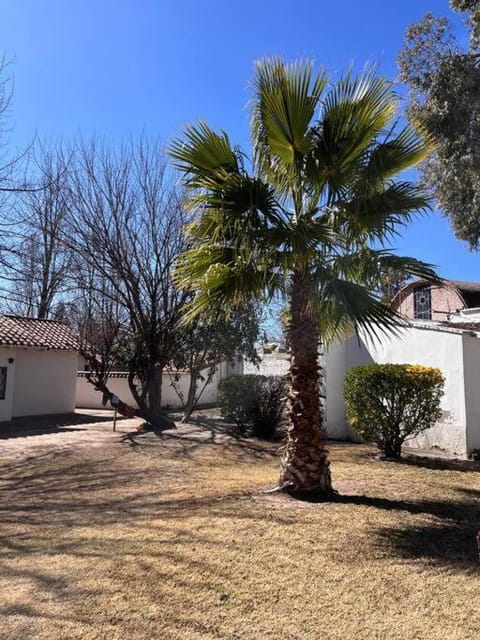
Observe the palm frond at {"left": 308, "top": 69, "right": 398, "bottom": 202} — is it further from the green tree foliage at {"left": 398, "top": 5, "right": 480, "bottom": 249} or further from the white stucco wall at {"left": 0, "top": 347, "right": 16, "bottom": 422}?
the white stucco wall at {"left": 0, "top": 347, "right": 16, "bottom": 422}

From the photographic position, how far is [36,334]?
23.0 m

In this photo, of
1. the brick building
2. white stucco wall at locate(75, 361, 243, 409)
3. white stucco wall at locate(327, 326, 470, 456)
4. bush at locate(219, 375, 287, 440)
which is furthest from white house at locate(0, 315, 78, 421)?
the brick building

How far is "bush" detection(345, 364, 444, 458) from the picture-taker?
10203 millimetres

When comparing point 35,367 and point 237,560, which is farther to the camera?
point 35,367

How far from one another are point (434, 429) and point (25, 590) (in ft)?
33.4

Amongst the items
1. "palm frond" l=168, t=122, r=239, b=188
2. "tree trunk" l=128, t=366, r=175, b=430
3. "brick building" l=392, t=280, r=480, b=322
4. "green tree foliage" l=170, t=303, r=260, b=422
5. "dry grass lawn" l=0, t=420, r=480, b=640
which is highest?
"brick building" l=392, t=280, r=480, b=322

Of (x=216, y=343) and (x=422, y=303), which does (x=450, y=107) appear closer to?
(x=216, y=343)

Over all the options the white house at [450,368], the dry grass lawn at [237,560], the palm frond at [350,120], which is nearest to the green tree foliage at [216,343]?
the white house at [450,368]

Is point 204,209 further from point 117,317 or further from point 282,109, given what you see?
point 117,317

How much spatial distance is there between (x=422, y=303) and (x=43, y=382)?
26.2 metres

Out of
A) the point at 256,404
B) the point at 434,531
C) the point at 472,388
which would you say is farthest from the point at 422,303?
the point at 434,531

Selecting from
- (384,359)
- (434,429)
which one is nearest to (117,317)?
(384,359)

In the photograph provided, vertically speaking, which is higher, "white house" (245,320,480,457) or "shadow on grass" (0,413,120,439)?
"white house" (245,320,480,457)

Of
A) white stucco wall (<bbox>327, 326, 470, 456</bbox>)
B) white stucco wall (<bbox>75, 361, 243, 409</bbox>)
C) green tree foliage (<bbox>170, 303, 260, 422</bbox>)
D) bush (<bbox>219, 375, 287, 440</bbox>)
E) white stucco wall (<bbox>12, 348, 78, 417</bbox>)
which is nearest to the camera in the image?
white stucco wall (<bbox>327, 326, 470, 456</bbox>)
